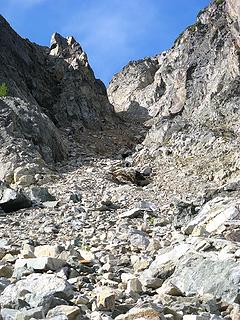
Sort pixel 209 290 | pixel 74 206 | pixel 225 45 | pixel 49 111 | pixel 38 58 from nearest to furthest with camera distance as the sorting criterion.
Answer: pixel 209 290 < pixel 74 206 < pixel 225 45 < pixel 49 111 < pixel 38 58

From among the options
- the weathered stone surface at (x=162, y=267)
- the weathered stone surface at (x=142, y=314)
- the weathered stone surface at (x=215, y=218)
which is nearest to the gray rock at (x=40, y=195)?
the weathered stone surface at (x=215, y=218)

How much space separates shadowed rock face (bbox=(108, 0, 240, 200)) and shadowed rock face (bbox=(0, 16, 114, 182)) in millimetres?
5296

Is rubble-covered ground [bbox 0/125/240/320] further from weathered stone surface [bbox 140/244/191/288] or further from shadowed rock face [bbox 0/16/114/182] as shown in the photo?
shadowed rock face [bbox 0/16/114/182]

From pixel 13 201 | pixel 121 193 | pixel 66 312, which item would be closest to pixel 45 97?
pixel 121 193

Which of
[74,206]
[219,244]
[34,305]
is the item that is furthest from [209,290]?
[74,206]

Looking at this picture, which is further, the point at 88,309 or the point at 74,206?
the point at 74,206

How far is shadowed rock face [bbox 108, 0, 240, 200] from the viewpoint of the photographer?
863 inches

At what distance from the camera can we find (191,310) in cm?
719

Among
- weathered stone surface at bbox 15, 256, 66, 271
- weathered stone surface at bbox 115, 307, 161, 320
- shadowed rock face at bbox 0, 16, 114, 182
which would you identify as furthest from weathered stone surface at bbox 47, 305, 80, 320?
shadowed rock face at bbox 0, 16, 114, 182

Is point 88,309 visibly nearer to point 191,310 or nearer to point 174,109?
point 191,310

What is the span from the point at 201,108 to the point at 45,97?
13.6 meters

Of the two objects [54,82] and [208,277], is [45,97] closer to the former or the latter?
[54,82]

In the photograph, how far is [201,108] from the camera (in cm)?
3222

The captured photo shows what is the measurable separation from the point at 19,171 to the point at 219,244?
1342 centimetres
